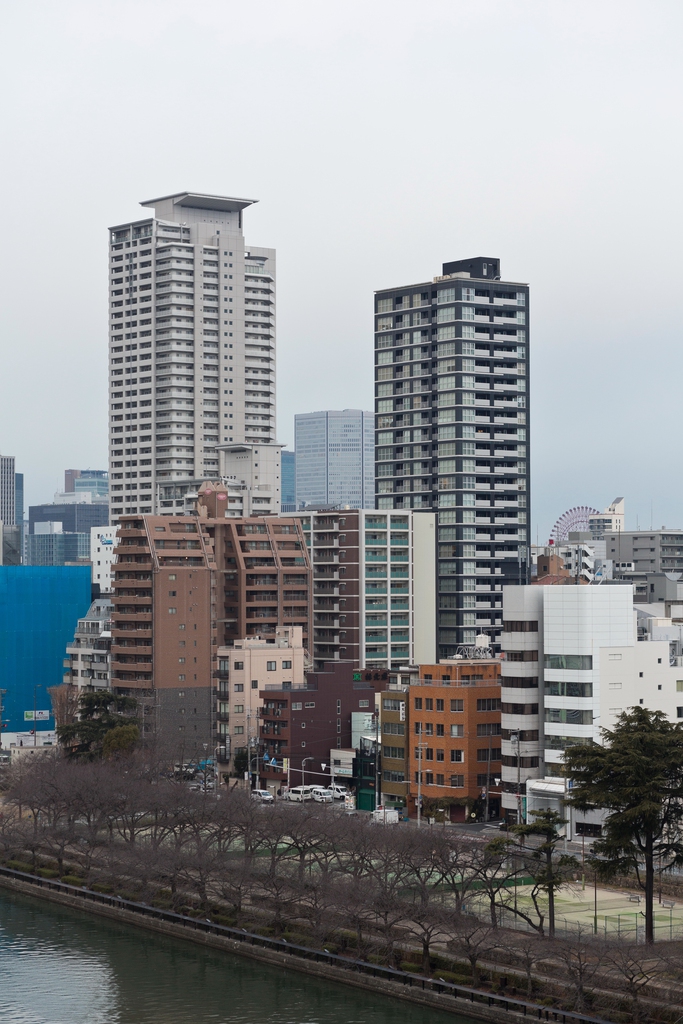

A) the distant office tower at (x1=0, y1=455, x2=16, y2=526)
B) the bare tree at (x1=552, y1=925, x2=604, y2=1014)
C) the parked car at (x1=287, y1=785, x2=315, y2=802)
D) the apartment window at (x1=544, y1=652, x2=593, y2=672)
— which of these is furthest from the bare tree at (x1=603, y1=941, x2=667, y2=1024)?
the distant office tower at (x1=0, y1=455, x2=16, y2=526)

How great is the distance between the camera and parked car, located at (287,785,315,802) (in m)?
53.8

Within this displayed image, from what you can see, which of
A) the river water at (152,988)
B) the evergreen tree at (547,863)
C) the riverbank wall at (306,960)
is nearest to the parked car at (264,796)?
the riverbank wall at (306,960)

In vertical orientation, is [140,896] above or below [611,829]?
below

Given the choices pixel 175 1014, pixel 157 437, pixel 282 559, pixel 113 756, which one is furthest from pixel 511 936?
pixel 157 437

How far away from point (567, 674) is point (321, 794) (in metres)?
11.7

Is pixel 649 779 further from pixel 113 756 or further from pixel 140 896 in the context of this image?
pixel 113 756

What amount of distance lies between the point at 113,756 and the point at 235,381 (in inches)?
2619

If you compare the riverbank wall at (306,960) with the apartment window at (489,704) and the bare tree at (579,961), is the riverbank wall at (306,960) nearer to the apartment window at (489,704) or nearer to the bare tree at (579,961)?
the bare tree at (579,961)

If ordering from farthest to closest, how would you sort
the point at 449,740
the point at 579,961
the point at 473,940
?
the point at 449,740 < the point at 473,940 < the point at 579,961

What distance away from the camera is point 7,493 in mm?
181750

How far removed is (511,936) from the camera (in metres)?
31.3

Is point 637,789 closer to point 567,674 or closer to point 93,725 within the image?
point 567,674

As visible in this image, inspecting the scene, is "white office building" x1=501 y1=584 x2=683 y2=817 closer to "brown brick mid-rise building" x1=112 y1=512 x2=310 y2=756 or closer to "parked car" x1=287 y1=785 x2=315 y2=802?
"parked car" x1=287 y1=785 x2=315 y2=802

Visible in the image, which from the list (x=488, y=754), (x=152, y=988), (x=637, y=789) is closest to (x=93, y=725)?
(x=488, y=754)
